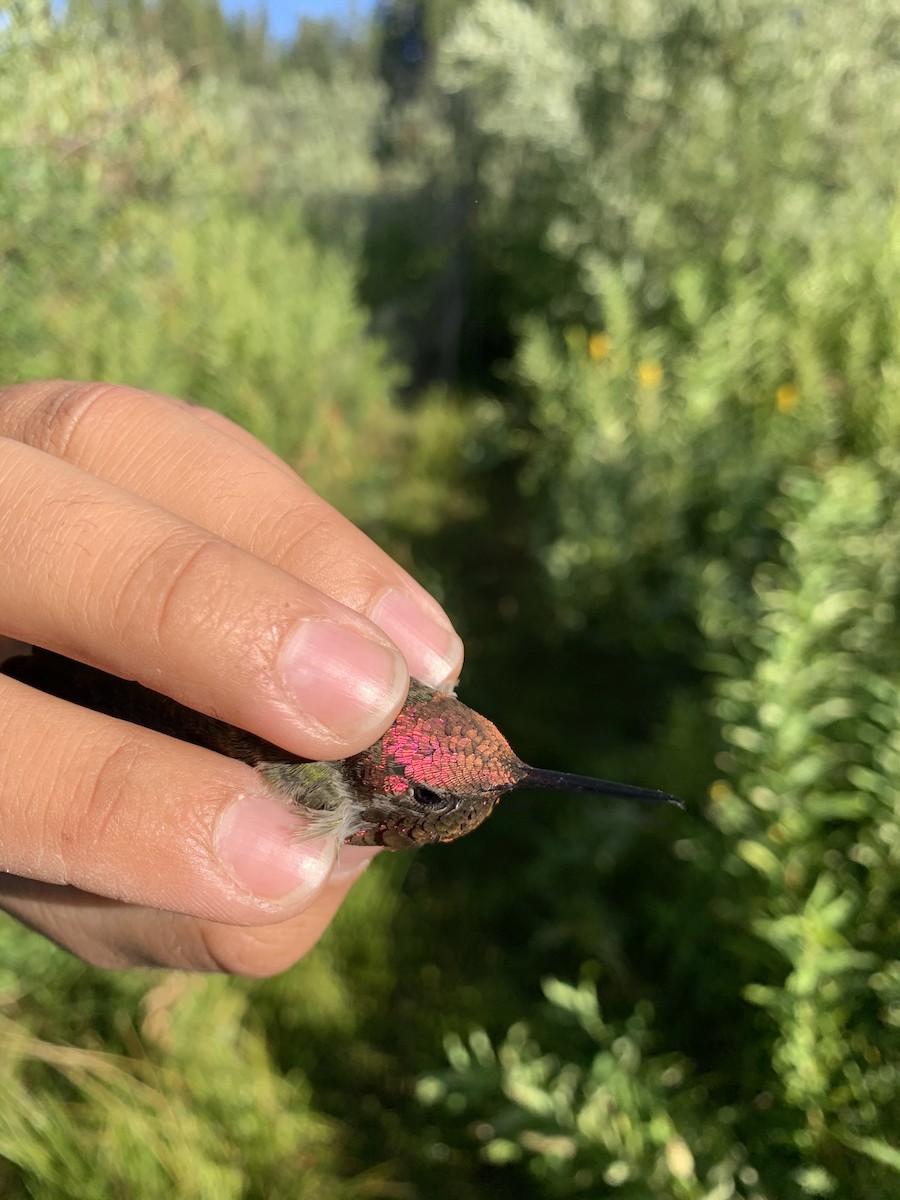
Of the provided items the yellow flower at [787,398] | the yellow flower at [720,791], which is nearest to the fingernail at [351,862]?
the yellow flower at [720,791]

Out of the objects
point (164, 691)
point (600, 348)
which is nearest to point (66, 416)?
point (164, 691)

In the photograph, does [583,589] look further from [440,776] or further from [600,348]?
[440,776]

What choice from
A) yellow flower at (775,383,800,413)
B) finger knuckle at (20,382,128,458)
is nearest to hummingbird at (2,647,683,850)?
finger knuckle at (20,382,128,458)

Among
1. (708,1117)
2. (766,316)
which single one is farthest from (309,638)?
(766,316)

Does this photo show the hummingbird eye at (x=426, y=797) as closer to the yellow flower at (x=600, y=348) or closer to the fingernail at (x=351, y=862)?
the fingernail at (x=351, y=862)

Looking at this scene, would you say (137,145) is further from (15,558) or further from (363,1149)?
(363,1149)

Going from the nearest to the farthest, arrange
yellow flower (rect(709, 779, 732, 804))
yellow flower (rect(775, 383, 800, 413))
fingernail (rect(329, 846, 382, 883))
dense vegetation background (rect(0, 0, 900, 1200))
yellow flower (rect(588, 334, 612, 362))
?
fingernail (rect(329, 846, 382, 883))
dense vegetation background (rect(0, 0, 900, 1200))
yellow flower (rect(709, 779, 732, 804))
yellow flower (rect(775, 383, 800, 413))
yellow flower (rect(588, 334, 612, 362))

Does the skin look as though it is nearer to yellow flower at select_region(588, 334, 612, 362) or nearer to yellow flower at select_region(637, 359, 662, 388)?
yellow flower at select_region(637, 359, 662, 388)
